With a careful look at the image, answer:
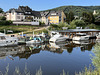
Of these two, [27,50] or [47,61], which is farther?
[27,50]

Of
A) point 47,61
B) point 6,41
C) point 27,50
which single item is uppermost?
point 6,41

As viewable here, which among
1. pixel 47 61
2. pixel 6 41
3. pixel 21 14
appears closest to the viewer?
pixel 47 61

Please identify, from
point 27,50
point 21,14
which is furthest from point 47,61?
point 21,14

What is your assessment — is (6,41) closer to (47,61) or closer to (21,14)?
(47,61)

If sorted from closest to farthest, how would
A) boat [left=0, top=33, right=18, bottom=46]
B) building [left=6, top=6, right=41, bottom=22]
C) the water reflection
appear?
the water reflection < boat [left=0, top=33, right=18, bottom=46] < building [left=6, top=6, right=41, bottom=22]

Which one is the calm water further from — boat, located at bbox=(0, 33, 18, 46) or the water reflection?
boat, located at bbox=(0, 33, 18, 46)

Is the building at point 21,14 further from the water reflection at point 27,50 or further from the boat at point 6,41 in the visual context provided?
the water reflection at point 27,50

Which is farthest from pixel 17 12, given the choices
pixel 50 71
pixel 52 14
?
pixel 50 71

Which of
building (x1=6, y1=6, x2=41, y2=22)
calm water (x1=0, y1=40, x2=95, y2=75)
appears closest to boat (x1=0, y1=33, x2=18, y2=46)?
calm water (x1=0, y1=40, x2=95, y2=75)

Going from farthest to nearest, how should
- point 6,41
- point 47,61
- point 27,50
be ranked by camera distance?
point 6,41 → point 27,50 → point 47,61

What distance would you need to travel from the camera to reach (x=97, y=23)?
109188mm

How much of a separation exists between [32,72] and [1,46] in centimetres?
2211

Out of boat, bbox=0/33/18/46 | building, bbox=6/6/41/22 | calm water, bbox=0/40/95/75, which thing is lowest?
calm water, bbox=0/40/95/75

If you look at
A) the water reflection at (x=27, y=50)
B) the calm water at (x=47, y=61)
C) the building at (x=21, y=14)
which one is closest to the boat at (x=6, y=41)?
the water reflection at (x=27, y=50)
